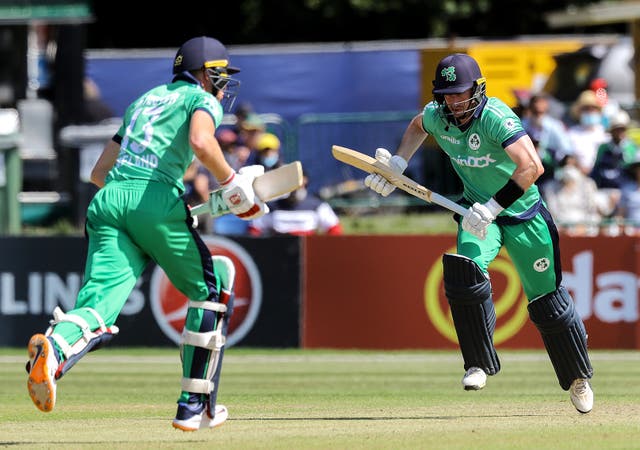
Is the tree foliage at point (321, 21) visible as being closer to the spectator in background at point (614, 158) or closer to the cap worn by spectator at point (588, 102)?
the cap worn by spectator at point (588, 102)

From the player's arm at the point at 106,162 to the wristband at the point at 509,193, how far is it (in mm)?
2253

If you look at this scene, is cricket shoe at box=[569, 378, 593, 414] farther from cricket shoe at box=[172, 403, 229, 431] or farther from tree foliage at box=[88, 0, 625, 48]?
tree foliage at box=[88, 0, 625, 48]

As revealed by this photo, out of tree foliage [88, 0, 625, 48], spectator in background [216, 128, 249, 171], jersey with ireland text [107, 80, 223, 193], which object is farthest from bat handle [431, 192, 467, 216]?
tree foliage [88, 0, 625, 48]

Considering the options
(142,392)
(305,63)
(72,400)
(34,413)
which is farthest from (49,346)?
(305,63)

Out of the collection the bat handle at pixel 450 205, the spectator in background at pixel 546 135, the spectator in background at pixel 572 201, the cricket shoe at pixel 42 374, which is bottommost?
the spectator in background at pixel 572 201

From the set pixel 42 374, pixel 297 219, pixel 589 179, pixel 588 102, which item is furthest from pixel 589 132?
pixel 42 374

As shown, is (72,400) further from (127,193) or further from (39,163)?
(39,163)

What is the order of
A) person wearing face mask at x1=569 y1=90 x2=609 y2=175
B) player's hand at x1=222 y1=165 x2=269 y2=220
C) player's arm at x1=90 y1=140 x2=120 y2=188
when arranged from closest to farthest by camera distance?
1. player's hand at x1=222 y1=165 x2=269 y2=220
2. player's arm at x1=90 y1=140 x2=120 y2=188
3. person wearing face mask at x1=569 y1=90 x2=609 y2=175

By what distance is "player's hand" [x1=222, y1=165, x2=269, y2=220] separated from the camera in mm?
7469

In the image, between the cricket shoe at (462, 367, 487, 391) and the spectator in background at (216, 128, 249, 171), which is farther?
the spectator in background at (216, 128, 249, 171)

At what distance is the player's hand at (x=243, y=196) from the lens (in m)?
7.47

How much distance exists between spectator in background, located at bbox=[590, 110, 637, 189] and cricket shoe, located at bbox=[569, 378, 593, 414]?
7.10m

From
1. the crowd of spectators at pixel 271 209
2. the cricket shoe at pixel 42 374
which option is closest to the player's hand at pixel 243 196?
the cricket shoe at pixel 42 374

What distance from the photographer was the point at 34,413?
9.19m
